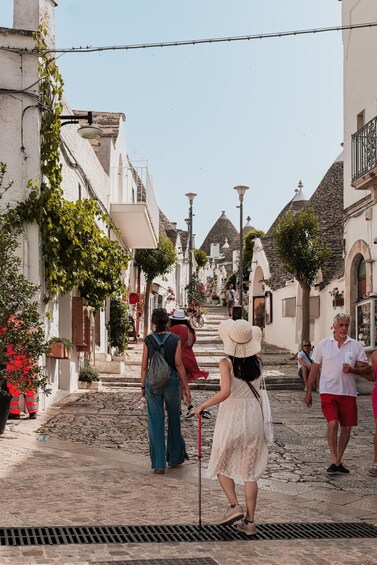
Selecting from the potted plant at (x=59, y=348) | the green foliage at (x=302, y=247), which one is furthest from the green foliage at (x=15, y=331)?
the green foliage at (x=302, y=247)

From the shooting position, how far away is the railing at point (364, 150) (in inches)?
647

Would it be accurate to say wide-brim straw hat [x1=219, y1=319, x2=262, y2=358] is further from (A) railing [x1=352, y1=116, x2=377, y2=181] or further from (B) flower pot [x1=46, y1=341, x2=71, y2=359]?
(A) railing [x1=352, y1=116, x2=377, y2=181]

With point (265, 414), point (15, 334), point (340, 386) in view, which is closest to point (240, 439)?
point (265, 414)

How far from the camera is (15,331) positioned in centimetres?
1011

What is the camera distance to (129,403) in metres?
14.6

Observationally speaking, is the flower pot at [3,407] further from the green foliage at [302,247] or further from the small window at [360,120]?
the green foliage at [302,247]

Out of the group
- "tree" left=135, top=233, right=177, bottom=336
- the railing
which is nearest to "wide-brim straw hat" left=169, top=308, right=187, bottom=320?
the railing

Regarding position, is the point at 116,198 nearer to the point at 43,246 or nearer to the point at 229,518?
the point at 43,246

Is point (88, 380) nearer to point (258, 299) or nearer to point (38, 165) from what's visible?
point (38, 165)

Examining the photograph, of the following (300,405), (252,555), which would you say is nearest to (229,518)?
(252,555)

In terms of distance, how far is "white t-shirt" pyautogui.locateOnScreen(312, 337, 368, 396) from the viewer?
860cm

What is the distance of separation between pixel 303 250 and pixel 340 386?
53.8 feet

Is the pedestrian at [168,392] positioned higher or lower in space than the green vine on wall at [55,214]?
lower

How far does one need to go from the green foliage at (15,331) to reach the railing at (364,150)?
28.0ft
